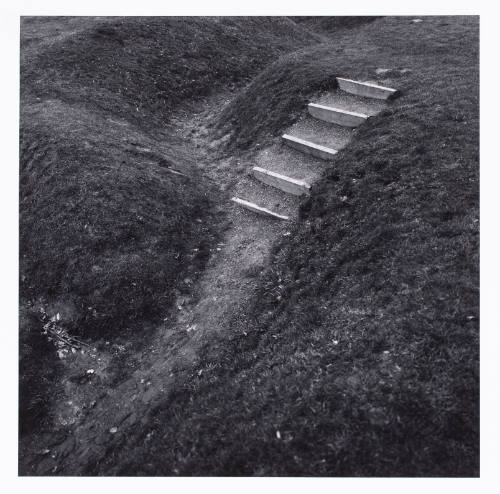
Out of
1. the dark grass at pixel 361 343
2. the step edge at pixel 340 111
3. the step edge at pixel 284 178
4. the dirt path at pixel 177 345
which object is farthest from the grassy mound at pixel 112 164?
the step edge at pixel 340 111

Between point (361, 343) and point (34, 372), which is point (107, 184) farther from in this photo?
point (361, 343)

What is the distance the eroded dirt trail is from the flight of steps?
3.14ft

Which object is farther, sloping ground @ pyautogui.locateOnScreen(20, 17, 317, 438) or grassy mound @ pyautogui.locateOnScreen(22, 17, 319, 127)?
grassy mound @ pyautogui.locateOnScreen(22, 17, 319, 127)

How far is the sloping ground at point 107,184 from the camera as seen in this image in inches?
439

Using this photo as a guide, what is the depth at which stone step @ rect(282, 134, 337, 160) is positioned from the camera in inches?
568

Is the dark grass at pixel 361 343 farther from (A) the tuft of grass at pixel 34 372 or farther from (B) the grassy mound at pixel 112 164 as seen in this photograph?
(B) the grassy mound at pixel 112 164

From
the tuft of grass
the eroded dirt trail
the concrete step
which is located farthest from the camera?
the concrete step

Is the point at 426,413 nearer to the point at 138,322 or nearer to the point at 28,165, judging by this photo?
the point at 138,322

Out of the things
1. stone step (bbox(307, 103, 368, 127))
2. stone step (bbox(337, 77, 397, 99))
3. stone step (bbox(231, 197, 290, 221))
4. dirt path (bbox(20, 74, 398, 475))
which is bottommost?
dirt path (bbox(20, 74, 398, 475))

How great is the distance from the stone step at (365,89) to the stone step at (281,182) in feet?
18.9

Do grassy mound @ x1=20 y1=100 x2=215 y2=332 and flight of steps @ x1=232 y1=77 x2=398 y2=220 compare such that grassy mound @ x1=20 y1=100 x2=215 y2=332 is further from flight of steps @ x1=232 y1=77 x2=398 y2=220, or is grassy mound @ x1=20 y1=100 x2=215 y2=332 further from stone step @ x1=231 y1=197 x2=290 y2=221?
flight of steps @ x1=232 y1=77 x2=398 y2=220

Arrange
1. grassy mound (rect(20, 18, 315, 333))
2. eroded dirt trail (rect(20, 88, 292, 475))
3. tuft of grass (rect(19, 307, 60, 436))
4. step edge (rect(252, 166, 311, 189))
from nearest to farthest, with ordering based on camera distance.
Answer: eroded dirt trail (rect(20, 88, 292, 475))
tuft of grass (rect(19, 307, 60, 436))
grassy mound (rect(20, 18, 315, 333))
step edge (rect(252, 166, 311, 189))

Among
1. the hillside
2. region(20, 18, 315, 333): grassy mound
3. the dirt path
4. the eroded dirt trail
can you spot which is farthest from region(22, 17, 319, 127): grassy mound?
the eroded dirt trail

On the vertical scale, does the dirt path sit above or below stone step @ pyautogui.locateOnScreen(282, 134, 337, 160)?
below
